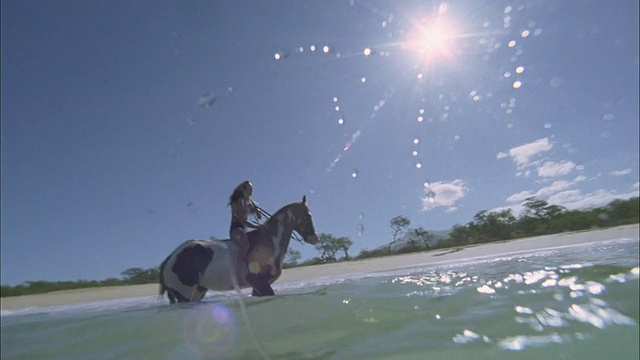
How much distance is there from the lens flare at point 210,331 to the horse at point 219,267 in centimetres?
112

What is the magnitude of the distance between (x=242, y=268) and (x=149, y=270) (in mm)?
18079

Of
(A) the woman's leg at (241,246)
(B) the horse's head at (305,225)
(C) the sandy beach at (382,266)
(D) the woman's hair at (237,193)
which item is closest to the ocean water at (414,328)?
(A) the woman's leg at (241,246)

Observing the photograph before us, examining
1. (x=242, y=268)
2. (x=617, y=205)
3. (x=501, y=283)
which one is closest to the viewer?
(x=501, y=283)

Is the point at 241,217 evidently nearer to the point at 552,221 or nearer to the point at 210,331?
the point at 210,331

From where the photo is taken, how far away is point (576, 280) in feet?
13.0

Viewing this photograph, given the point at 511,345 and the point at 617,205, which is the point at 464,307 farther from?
the point at 617,205

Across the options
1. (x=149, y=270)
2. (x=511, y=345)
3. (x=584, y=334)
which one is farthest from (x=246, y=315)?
(x=149, y=270)

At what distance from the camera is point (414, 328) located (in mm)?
2775

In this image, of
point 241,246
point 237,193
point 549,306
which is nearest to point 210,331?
point 241,246

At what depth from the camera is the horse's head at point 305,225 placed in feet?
22.4

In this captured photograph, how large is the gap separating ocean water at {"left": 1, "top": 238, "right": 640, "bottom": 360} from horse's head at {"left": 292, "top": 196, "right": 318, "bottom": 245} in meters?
2.25

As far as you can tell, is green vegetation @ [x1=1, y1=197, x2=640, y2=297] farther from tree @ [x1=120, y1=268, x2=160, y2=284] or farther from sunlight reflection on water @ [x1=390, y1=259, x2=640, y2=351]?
sunlight reflection on water @ [x1=390, y1=259, x2=640, y2=351]

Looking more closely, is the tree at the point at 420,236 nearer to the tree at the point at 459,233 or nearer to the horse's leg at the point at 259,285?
the tree at the point at 459,233

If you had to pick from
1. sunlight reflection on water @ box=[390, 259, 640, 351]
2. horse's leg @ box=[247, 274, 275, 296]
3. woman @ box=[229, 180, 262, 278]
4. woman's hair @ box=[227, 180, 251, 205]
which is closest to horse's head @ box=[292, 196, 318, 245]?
woman @ box=[229, 180, 262, 278]
